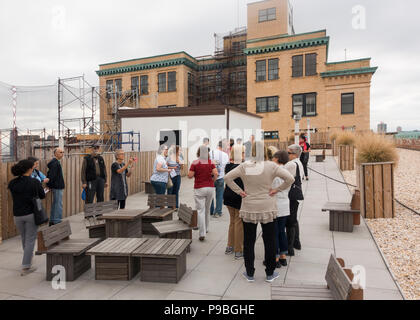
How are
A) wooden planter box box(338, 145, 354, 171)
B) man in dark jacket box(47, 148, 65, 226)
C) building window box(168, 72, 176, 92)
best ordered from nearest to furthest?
man in dark jacket box(47, 148, 65, 226) < wooden planter box box(338, 145, 354, 171) < building window box(168, 72, 176, 92)

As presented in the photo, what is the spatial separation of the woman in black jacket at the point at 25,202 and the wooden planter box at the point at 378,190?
7.85 m

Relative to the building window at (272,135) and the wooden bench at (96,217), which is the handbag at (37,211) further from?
the building window at (272,135)

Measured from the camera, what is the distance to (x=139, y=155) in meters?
13.8

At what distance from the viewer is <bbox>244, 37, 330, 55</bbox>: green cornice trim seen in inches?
1210

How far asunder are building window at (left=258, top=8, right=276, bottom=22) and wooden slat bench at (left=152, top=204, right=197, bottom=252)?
34052mm

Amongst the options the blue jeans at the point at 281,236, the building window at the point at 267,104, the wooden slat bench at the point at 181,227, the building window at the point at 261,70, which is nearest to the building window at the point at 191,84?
the building window at the point at 261,70

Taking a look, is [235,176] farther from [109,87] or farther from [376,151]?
[109,87]

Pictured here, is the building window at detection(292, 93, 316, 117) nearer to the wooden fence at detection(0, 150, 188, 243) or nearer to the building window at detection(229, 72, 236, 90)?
the building window at detection(229, 72, 236, 90)

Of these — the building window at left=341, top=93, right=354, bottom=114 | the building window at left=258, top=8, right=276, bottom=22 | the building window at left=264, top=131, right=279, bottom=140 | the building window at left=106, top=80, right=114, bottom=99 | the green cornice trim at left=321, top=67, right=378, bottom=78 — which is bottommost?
the building window at left=264, top=131, right=279, bottom=140

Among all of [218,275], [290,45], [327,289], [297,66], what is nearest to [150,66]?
[290,45]

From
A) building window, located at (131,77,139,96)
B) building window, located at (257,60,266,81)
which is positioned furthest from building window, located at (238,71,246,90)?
building window, located at (131,77,139,96)

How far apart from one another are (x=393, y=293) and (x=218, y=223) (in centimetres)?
451

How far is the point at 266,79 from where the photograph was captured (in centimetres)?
3356

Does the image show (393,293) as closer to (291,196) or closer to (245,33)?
(291,196)
